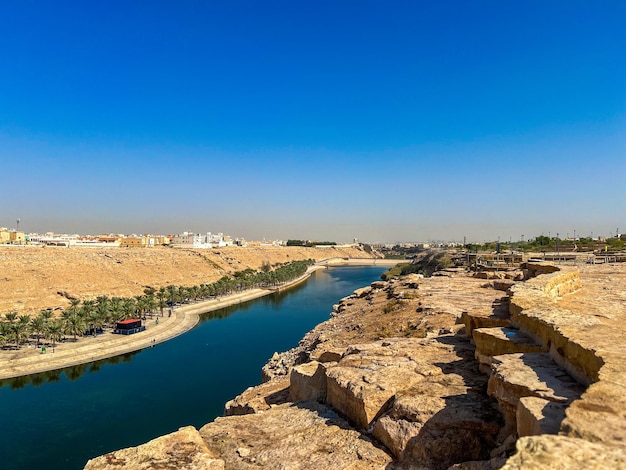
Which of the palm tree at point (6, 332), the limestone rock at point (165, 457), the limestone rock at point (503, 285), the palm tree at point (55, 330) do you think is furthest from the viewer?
the palm tree at point (55, 330)

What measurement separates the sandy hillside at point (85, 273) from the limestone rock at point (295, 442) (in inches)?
2396

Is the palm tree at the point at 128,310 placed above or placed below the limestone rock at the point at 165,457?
below

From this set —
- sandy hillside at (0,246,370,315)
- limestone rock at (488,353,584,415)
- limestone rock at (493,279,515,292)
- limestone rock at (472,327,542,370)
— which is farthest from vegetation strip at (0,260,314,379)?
limestone rock at (488,353,584,415)

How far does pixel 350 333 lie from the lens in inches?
830

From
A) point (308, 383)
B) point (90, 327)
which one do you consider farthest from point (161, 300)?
point (308, 383)

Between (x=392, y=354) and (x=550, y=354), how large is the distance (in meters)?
3.87

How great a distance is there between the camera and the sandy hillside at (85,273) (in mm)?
60312

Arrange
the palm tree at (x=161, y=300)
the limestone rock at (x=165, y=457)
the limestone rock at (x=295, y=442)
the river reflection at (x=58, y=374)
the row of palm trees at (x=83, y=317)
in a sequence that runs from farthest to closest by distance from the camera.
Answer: the palm tree at (x=161, y=300)
the row of palm trees at (x=83, y=317)
the river reflection at (x=58, y=374)
the limestone rock at (x=295, y=442)
the limestone rock at (x=165, y=457)

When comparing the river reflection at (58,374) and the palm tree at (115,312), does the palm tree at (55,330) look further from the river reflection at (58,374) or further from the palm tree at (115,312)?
the palm tree at (115,312)

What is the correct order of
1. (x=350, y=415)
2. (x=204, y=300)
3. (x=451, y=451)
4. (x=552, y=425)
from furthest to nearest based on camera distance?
(x=204, y=300)
(x=350, y=415)
(x=451, y=451)
(x=552, y=425)

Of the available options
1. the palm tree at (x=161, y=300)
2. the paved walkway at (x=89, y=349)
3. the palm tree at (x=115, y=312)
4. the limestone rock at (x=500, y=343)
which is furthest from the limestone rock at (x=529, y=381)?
the palm tree at (x=161, y=300)

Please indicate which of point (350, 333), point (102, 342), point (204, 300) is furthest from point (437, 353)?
point (204, 300)

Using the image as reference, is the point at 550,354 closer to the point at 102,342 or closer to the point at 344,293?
the point at 102,342

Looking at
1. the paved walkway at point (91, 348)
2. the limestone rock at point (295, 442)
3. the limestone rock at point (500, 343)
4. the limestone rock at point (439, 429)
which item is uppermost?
the limestone rock at point (500, 343)
